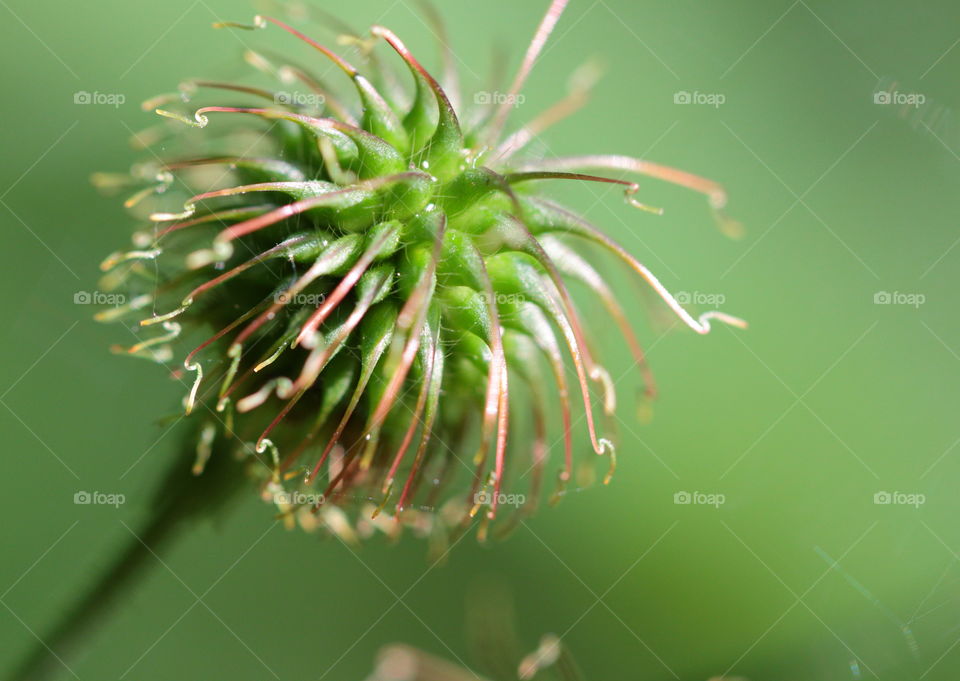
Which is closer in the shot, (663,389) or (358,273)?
(358,273)

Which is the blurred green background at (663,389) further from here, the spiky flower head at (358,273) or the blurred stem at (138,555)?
the spiky flower head at (358,273)

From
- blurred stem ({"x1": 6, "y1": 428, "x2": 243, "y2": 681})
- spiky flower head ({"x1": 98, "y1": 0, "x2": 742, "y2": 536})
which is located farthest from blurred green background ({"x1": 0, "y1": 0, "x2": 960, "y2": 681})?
spiky flower head ({"x1": 98, "y1": 0, "x2": 742, "y2": 536})

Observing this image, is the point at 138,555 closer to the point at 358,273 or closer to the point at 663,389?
the point at 358,273

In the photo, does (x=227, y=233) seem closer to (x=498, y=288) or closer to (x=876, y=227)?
(x=498, y=288)

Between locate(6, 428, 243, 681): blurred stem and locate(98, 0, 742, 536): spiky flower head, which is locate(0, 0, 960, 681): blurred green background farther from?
locate(98, 0, 742, 536): spiky flower head

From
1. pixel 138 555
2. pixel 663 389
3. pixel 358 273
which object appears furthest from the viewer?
pixel 663 389

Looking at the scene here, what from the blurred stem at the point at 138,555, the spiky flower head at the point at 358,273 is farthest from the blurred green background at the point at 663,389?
the spiky flower head at the point at 358,273

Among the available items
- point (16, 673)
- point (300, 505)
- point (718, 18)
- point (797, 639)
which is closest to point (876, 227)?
point (718, 18)

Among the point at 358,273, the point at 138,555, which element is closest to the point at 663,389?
the point at 358,273
